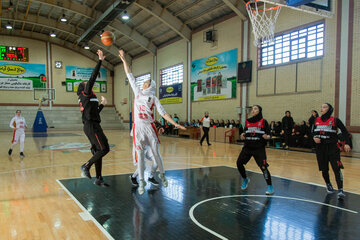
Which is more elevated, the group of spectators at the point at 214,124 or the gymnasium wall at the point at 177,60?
the gymnasium wall at the point at 177,60

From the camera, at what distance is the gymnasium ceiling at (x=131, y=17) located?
17.8 m

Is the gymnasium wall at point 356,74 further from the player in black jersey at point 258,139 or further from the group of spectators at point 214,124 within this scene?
the player in black jersey at point 258,139

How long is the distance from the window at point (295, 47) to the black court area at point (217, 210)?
27.9 ft

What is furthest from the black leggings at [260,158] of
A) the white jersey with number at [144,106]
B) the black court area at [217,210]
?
the white jersey with number at [144,106]

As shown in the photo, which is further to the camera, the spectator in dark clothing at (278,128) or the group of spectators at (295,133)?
the spectator in dark clothing at (278,128)

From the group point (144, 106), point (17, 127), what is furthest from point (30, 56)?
point (144, 106)

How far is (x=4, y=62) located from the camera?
27.4 m

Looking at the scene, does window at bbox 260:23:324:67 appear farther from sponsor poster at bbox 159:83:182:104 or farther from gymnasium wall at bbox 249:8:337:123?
sponsor poster at bbox 159:83:182:104

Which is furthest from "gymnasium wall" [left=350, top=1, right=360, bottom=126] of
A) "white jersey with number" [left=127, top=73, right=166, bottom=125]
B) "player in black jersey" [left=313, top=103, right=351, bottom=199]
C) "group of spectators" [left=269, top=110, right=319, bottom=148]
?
"white jersey with number" [left=127, top=73, right=166, bottom=125]

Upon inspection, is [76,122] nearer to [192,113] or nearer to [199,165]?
[192,113]

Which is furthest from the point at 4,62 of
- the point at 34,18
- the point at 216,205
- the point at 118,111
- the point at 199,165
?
the point at 216,205

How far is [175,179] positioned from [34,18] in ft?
73.9

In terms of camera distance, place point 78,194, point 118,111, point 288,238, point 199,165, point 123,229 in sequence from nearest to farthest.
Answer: point 288,238 → point 123,229 → point 78,194 → point 199,165 → point 118,111

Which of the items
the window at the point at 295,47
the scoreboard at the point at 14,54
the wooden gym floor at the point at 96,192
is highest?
the scoreboard at the point at 14,54
